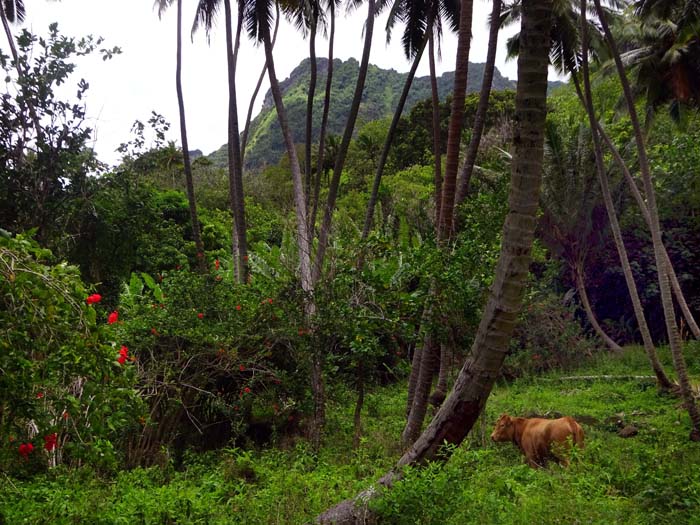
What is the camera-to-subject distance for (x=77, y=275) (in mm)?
3742

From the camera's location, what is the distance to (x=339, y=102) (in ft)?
231

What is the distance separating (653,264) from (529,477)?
13.6m

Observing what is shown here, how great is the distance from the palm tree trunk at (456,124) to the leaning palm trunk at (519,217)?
3.43 meters

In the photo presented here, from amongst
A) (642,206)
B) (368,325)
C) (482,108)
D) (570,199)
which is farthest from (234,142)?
(570,199)

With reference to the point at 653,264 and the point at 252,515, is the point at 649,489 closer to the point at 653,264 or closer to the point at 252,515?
the point at 252,515

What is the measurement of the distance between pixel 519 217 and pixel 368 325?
3.44 meters

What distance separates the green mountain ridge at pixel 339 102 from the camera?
67.4 m

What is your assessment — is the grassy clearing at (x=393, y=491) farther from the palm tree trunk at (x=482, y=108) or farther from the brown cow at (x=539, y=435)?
the palm tree trunk at (x=482, y=108)

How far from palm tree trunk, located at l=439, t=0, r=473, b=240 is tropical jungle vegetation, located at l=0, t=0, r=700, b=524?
4 centimetres

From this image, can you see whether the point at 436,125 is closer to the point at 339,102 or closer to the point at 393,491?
the point at 393,491

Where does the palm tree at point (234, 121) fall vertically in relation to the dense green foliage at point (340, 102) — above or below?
below

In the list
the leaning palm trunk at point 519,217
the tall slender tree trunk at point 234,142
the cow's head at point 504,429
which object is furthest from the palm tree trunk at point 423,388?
the tall slender tree trunk at point 234,142

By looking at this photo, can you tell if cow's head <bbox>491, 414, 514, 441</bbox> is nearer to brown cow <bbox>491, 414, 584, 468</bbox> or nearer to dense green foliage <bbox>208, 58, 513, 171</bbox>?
brown cow <bbox>491, 414, 584, 468</bbox>

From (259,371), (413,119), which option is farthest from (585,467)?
(413,119)
